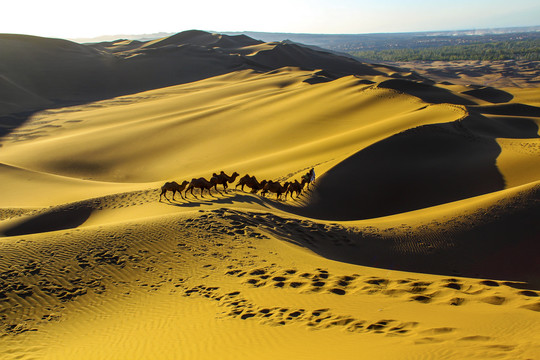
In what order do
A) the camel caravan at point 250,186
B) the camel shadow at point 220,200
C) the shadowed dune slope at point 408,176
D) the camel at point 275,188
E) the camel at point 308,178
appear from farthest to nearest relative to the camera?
the camel at point 308,178 < the shadowed dune slope at point 408,176 < the camel at point 275,188 < the camel caravan at point 250,186 < the camel shadow at point 220,200

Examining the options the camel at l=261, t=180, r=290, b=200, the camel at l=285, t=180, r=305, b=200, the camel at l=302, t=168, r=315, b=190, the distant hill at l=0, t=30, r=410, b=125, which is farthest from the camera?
the distant hill at l=0, t=30, r=410, b=125

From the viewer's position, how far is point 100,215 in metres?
12.8

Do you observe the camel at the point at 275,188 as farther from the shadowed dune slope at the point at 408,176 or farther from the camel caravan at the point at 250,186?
the shadowed dune slope at the point at 408,176

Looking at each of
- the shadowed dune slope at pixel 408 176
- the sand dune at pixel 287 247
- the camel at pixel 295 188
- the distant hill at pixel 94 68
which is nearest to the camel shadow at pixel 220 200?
the sand dune at pixel 287 247

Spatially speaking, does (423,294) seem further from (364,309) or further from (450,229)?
(450,229)

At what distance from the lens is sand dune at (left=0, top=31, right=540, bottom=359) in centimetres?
536

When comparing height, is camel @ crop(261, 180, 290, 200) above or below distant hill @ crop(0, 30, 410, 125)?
below

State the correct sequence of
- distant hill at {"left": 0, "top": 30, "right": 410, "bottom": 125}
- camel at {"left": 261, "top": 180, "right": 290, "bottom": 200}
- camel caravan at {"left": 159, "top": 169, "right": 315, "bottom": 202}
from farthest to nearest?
distant hill at {"left": 0, "top": 30, "right": 410, "bottom": 125} < camel at {"left": 261, "top": 180, "right": 290, "bottom": 200} < camel caravan at {"left": 159, "top": 169, "right": 315, "bottom": 202}

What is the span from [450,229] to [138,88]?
172 feet

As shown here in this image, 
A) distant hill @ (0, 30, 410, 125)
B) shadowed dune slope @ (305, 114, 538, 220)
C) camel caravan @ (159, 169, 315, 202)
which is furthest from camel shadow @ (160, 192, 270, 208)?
distant hill @ (0, 30, 410, 125)

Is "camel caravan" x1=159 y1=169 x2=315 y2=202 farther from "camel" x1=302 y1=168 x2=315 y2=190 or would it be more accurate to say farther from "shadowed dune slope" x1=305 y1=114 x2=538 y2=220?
"shadowed dune slope" x1=305 y1=114 x2=538 y2=220

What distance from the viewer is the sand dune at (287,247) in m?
5.36

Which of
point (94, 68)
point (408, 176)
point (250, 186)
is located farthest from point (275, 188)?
point (94, 68)

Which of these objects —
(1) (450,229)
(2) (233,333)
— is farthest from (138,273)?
(1) (450,229)
